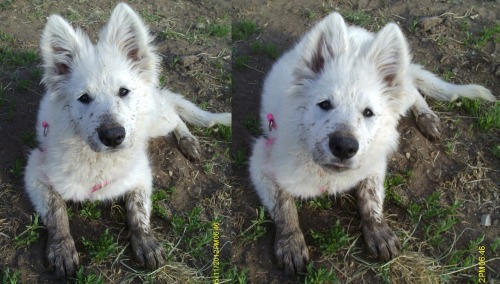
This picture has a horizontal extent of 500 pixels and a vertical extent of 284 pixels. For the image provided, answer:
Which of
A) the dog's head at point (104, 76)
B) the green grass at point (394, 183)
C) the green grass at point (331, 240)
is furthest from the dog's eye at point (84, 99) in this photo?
the green grass at point (394, 183)

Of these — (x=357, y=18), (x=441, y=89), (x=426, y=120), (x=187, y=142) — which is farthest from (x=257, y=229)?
(x=357, y=18)

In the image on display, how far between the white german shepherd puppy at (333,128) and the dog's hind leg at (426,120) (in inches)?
41.1

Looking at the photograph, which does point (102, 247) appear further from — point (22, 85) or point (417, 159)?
point (417, 159)

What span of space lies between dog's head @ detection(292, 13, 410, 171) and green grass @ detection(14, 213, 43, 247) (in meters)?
2.32

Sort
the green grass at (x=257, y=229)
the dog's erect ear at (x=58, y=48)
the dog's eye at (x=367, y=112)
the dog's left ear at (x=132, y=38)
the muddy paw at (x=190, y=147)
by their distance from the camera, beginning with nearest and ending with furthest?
the dog's eye at (x=367, y=112), the dog's erect ear at (x=58, y=48), the dog's left ear at (x=132, y=38), the green grass at (x=257, y=229), the muddy paw at (x=190, y=147)

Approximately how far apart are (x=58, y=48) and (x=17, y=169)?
1.35m

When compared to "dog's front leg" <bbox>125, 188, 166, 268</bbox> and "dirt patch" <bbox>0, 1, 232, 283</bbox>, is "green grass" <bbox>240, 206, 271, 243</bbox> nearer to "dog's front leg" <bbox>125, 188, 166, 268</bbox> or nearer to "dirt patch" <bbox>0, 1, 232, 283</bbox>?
"dirt patch" <bbox>0, 1, 232, 283</bbox>

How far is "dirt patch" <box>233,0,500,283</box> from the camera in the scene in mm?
3793

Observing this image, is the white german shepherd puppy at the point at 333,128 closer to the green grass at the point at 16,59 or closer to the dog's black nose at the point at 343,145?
the dog's black nose at the point at 343,145

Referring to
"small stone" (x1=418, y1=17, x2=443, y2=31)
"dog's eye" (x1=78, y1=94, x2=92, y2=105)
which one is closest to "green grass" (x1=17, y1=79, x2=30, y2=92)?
"dog's eye" (x1=78, y1=94, x2=92, y2=105)

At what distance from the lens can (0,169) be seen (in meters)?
4.36

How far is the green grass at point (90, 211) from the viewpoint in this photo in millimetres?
4035

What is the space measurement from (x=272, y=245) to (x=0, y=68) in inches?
152

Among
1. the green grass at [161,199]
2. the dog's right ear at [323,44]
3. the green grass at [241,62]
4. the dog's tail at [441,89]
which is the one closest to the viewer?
the dog's right ear at [323,44]
